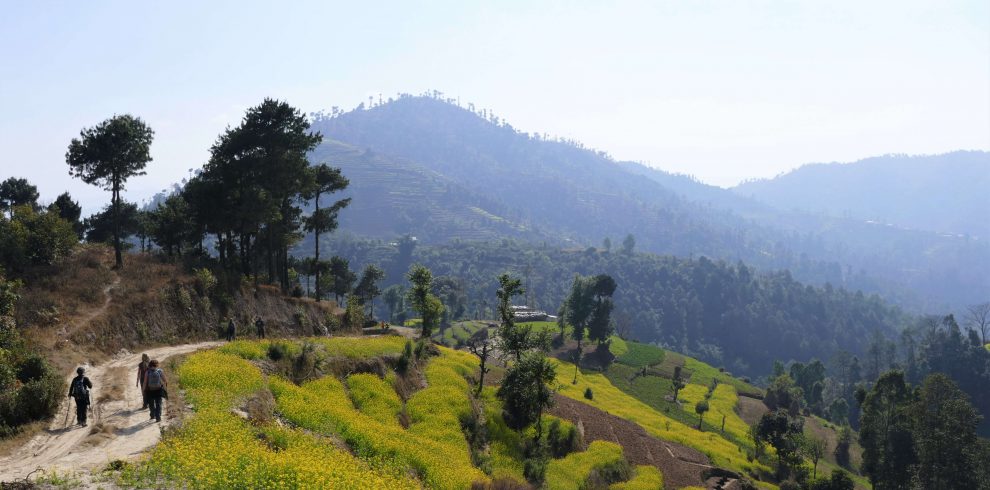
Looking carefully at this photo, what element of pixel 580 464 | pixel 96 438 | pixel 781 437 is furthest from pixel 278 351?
pixel 781 437

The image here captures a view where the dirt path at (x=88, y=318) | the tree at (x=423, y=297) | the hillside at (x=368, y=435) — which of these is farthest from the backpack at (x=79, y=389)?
the tree at (x=423, y=297)

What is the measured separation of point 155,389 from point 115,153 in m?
29.5

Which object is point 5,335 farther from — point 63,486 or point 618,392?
point 618,392

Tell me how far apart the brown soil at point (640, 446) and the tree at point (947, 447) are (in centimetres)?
2612

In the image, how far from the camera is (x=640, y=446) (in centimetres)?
A: 5391

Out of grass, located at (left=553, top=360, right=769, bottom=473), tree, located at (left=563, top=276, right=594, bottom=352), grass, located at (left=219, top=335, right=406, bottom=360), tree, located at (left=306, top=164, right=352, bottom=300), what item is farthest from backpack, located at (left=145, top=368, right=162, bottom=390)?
tree, located at (left=563, top=276, right=594, bottom=352)

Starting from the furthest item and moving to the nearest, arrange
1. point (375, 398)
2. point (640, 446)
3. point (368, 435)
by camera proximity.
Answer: point (640, 446) < point (375, 398) < point (368, 435)

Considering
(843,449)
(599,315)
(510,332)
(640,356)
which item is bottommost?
(843,449)

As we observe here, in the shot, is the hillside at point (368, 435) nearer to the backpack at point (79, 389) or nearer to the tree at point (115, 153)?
the backpack at point (79, 389)

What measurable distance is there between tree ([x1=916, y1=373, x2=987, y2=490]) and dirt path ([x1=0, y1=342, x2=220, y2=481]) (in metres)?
77.4

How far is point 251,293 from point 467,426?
2280 centimetres

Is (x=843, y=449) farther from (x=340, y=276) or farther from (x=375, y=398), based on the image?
(x=375, y=398)

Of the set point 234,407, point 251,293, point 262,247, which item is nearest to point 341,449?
point 234,407

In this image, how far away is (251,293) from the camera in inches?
1905
